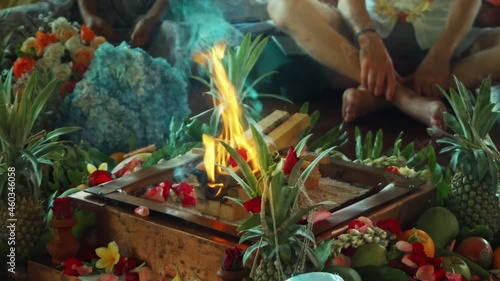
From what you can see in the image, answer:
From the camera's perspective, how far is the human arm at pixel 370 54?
3.87m

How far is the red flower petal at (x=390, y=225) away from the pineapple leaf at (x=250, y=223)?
20.6 inches

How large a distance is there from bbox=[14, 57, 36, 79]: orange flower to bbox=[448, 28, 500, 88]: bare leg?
2.20 m

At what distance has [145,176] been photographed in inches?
122

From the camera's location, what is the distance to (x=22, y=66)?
447 centimetres

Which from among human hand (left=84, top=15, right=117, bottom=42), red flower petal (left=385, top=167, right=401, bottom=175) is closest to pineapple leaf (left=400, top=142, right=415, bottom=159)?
red flower petal (left=385, top=167, right=401, bottom=175)

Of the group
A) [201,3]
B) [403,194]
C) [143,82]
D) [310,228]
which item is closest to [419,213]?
[403,194]

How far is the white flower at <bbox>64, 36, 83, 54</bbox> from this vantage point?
4.56 meters

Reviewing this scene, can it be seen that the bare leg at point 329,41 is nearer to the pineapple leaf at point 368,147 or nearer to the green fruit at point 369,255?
the pineapple leaf at point 368,147

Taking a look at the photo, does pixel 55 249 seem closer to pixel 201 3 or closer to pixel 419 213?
pixel 419 213

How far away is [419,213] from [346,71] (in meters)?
1.11

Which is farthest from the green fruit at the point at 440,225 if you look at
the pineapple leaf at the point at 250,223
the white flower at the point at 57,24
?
the white flower at the point at 57,24

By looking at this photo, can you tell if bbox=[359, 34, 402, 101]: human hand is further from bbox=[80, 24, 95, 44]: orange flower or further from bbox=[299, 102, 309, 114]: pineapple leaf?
bbox=[80, 24, 95, 44]: orange flower

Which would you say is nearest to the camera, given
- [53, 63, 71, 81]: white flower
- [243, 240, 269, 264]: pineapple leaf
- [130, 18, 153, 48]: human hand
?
[243, 240, 269, 264]: pineapple leaf

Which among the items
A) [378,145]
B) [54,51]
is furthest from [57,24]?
[378,145]
